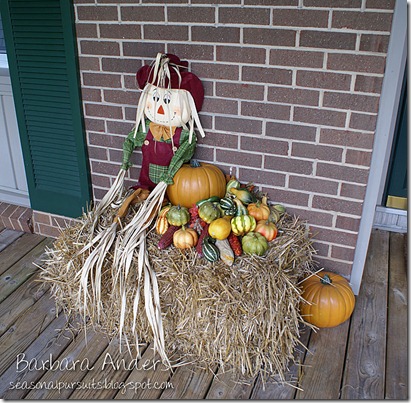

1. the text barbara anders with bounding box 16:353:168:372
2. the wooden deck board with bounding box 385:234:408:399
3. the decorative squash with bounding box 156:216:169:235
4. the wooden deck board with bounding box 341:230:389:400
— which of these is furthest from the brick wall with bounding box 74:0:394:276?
the text barbara anders with bounding box 16:353:168:372

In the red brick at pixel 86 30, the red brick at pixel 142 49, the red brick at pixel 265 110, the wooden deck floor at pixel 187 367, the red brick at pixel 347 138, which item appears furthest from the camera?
the red brick at pixel 86 30

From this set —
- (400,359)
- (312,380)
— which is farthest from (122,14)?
(400,359)

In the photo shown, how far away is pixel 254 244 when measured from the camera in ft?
7.18

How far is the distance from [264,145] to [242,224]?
0.46 meters

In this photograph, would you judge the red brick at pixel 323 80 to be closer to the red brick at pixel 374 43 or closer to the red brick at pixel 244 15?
the red brick at pixel 374 43

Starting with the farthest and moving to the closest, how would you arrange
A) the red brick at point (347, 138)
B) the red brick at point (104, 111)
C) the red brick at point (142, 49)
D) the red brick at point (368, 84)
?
the red brick at point (104, 111)
the red brick at point (142, 49)
the red brick at point (347, 138)
the red brick at point (368, 84)

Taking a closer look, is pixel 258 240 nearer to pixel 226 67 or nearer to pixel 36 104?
pixel 226 67

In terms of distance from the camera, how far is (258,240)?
220cm

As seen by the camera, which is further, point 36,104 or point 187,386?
point 36,104

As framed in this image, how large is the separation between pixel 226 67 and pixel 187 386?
153cm

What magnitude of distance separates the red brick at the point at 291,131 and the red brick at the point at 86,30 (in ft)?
3.59

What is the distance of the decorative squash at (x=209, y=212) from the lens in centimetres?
229

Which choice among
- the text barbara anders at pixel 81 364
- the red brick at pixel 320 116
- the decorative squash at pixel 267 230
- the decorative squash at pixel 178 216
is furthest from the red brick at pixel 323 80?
the text barbara anders at pixel 81 364

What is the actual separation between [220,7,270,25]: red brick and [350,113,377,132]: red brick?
0.61 metres
